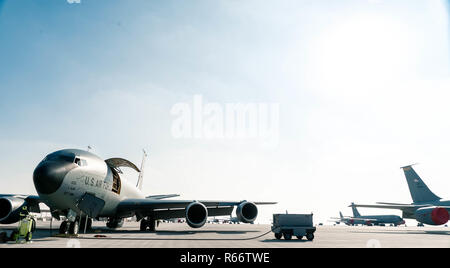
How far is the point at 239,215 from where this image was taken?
20844 millimetres

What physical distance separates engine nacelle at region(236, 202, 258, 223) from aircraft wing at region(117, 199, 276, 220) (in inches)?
39.8

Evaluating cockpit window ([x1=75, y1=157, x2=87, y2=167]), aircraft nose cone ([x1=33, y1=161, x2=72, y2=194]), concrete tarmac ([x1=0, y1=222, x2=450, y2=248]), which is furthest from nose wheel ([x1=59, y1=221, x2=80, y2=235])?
cockpit window ([x1=75, y1=157, x2=87, y2=167])

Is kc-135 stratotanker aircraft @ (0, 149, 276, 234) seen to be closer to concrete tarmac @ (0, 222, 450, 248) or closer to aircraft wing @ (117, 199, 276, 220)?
aircraft wing @ (117, 199, 276, 220)

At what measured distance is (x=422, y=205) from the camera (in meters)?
36.2

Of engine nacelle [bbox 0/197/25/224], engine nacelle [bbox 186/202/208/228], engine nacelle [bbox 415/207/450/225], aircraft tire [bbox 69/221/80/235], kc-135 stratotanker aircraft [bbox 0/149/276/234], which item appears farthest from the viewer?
engine nacelle [bbox 415/207/450/225]

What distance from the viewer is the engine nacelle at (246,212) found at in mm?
20803

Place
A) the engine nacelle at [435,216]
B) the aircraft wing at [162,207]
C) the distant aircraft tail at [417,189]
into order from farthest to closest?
the distant aircraft tail at [417,189] → the engine nacelle at [435,216] → the aircraft wing at [162,207]

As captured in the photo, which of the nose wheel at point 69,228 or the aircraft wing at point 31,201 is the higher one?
the aircraft wing at point 31,201

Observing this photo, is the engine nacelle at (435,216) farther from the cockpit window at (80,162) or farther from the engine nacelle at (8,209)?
the engine nacelle at (8,209)

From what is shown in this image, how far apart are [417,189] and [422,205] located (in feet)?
13.1

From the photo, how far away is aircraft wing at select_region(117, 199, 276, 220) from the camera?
20594 mm

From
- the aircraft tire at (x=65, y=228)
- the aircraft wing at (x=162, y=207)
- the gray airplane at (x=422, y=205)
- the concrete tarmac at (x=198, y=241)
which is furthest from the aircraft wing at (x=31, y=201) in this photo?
the gray airplane at (x=422, y=205)
